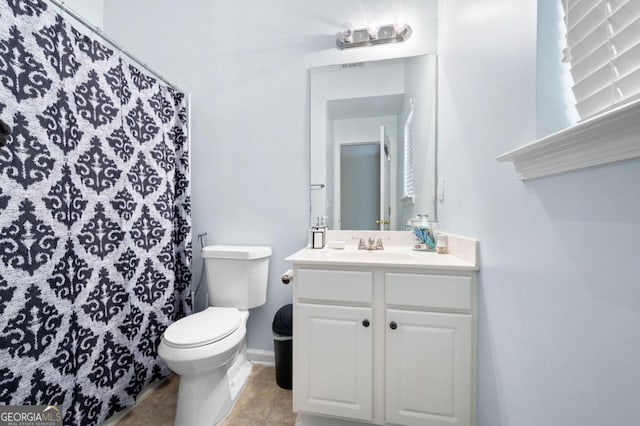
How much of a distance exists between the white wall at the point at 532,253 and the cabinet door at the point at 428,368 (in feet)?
0.22

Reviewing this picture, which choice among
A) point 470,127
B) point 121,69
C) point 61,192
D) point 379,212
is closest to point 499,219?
point 470,127

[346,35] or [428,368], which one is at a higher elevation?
[346,35]

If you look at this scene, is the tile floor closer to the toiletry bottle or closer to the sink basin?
the sink basin

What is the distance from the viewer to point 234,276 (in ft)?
5.25

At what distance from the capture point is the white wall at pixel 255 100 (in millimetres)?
1722

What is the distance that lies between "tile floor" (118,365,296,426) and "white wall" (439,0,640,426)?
974mm

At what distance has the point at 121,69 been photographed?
1297mm

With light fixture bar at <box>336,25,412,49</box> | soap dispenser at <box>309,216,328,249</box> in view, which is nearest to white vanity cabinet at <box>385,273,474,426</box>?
soap dispenser at <box>309,216,328,249</box>

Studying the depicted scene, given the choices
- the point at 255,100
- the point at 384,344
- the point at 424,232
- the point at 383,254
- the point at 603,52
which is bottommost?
the point at 384,344

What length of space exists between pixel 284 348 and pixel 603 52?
67.6 inches

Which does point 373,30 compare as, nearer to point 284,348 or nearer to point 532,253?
point 532,253

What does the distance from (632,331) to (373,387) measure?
0.93 m

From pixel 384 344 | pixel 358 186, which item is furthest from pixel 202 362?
pixel 358 186

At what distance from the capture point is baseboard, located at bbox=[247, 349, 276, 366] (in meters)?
1.76
